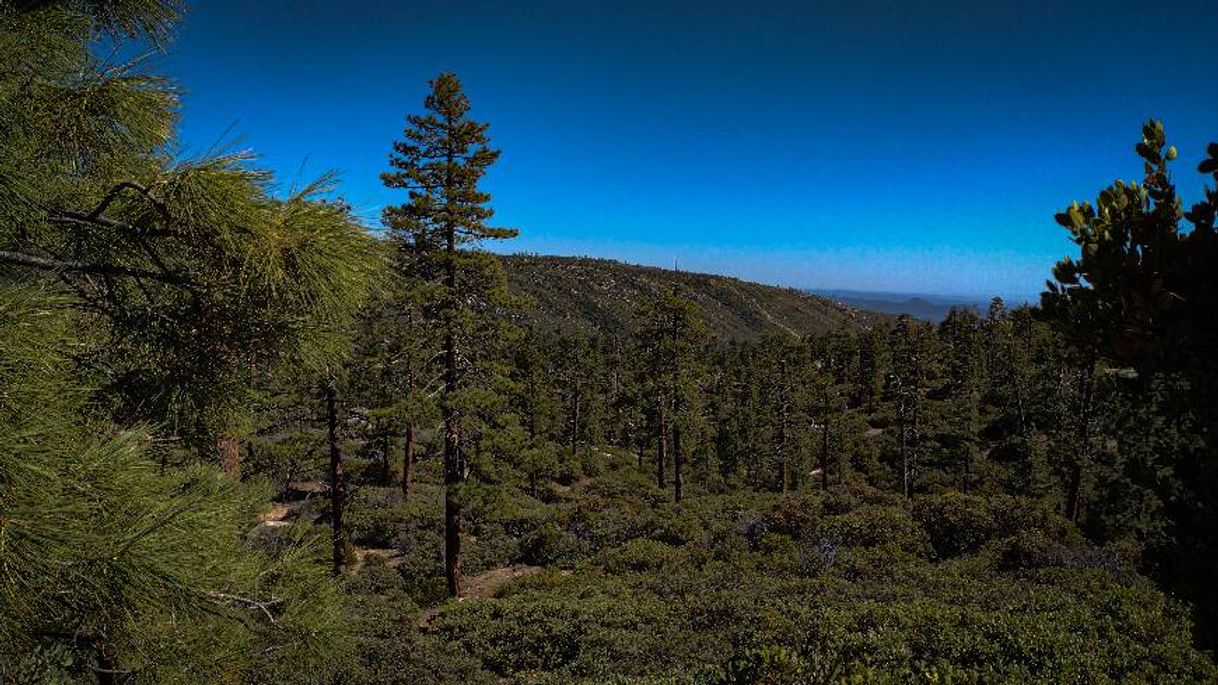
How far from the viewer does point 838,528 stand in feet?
63.0

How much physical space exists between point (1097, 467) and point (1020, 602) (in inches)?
1052

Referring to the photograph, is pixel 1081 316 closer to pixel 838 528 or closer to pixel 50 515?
pixel 50 515

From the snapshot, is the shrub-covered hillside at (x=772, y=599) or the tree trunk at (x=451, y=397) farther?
the tree trunk at (x=451, y=397)

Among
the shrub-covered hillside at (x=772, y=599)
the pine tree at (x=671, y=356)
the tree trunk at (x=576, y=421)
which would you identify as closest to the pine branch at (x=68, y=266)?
the shrub-covered hillside at (x=772, y=599)

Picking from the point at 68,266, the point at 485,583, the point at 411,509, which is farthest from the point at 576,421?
the point at 68,266

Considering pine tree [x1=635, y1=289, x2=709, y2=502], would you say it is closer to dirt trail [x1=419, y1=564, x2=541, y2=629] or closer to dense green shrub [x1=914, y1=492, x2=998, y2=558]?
dirt trail [x1=419, y1=564, x2=541, y2=629]

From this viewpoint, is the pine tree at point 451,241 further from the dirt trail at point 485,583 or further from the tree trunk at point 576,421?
the tree trunk at point 576,421

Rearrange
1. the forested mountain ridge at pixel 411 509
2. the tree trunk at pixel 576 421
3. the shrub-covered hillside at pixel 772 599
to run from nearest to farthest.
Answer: the forested mountain ridge at pixel 411 509 → the shrub-covered hillside at pixel 772 599 → the tree trunk at pixel 576 421

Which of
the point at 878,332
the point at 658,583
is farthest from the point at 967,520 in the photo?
the point at 878,332

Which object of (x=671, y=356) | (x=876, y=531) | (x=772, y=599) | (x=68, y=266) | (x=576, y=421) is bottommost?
(x=576, y=421)

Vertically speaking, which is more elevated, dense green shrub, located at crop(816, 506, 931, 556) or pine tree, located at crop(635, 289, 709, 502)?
pine tree, located at crop(635, 289, 709, 502)

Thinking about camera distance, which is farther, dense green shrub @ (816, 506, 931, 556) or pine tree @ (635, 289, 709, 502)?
pine tree @ (635, 289, 709, 502)

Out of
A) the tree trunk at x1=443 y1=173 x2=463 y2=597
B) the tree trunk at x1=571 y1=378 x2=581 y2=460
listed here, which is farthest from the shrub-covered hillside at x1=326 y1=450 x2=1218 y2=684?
the tree trunk at x1=571 y1=378 x2=581 y2=460

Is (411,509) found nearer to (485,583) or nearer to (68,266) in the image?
(485,583)
